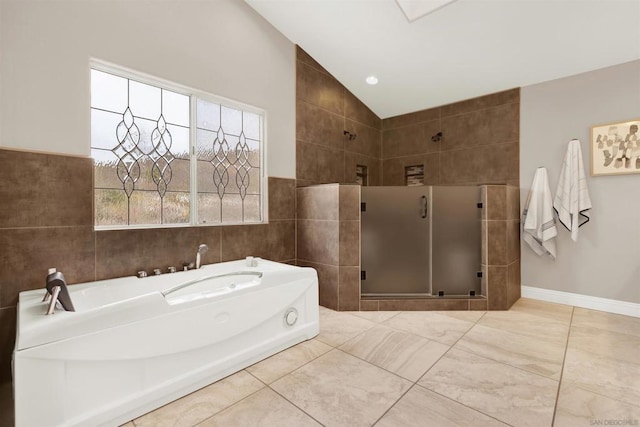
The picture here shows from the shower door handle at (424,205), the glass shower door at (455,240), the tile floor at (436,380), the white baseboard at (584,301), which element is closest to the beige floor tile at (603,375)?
the tile floor at (436,380)

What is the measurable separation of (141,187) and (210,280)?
89cm

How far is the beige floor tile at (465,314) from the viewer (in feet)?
8.87

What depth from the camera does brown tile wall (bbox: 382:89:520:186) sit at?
3.34 metres

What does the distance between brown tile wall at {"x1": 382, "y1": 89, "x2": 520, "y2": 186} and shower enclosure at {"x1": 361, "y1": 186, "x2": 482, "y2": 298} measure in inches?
28.6

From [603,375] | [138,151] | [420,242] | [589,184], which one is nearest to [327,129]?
[420,242]

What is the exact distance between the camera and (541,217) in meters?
3.10

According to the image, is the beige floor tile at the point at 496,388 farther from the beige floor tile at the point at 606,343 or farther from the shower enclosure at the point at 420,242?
the shower enclosure at the point at 420,242

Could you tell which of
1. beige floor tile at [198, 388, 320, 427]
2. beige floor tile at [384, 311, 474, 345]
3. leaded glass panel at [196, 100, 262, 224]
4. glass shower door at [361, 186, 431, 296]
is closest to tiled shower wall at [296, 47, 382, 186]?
leaded glass panel at [196, 100, 262, 224]

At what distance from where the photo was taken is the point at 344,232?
289 centimetres

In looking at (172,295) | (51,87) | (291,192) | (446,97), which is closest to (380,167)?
(446,97)

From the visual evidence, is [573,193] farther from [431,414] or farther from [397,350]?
[431,414]

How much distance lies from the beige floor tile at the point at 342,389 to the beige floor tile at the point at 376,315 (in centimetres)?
75

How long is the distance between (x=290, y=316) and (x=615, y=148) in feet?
10.9

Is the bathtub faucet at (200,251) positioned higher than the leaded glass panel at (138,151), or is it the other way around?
the leaded glass panel at (138,151)
